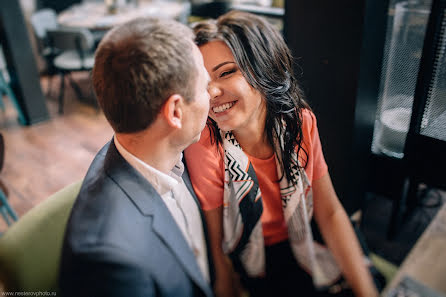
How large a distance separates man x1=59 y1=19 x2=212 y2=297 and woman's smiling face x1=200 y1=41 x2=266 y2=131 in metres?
0.13

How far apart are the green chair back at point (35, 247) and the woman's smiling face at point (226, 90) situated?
51 centimetres

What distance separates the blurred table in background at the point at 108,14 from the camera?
13.4 ft

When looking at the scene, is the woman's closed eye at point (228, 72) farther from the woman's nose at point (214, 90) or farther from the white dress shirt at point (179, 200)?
the white dress shirt at point (179, 200)

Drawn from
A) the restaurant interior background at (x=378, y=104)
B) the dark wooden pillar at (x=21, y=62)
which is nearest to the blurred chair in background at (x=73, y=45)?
the dark wooden pillar at (x=21, y=62)

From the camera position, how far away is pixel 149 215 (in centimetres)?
93

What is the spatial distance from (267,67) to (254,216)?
49 cm

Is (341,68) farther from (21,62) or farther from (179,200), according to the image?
(21,62)

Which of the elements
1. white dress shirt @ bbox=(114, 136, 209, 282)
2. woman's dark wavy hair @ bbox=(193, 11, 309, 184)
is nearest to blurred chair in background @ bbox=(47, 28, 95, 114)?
woman's dark wavy hair @ bbox=(193, 11, 309, 184)

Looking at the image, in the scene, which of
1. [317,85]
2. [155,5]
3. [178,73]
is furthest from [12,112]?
[178,73]

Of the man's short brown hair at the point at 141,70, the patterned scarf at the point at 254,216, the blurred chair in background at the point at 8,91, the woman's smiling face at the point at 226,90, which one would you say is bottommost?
the blurred chair in background at the point at 8,91

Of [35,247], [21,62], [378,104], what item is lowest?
[21,62]

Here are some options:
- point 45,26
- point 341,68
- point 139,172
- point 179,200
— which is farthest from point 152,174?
point 45,26

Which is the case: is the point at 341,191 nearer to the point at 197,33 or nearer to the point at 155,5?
the point at 197,33

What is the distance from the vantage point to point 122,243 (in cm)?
83
